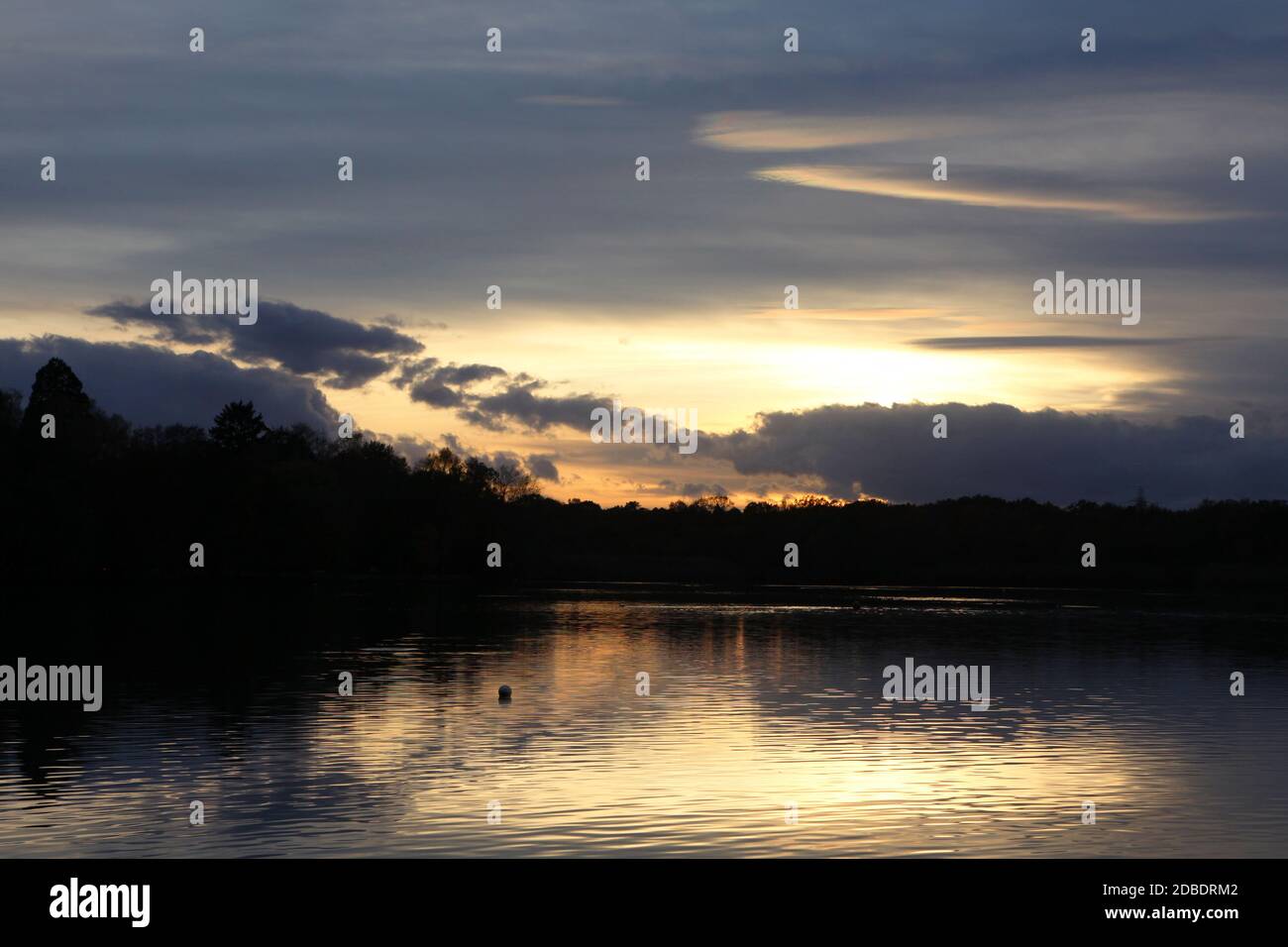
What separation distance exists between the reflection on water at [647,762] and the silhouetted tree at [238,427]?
119531 millimetres

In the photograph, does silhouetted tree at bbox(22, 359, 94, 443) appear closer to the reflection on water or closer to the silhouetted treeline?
the silhouetted treeline

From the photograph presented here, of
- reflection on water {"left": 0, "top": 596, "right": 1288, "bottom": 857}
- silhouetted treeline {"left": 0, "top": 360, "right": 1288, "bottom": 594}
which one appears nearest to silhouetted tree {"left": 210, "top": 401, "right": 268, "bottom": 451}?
silhouetted treeline {"left": 0, "top": 360, "right": 1288, "bottom": 594}

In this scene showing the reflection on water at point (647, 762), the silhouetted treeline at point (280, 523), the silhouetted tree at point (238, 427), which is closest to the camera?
the reflection on water at point (647, 762)

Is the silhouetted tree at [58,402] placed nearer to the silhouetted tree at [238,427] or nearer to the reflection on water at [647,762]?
the silhouetted tree at [238,427]

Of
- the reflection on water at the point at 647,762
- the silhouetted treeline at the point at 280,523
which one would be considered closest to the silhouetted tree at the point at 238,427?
the silhouetted treeline at the point at 280,523

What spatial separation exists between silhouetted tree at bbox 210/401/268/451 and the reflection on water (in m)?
120

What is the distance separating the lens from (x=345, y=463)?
7785 inches

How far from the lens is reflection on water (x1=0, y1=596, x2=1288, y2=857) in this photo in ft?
70.1

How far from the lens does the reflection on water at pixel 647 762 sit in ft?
70.1

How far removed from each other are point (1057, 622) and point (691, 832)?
6944 cm

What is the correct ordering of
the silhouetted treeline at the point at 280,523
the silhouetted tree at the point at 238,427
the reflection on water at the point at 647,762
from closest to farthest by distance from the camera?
1. the reflection on water at the point at 647,762
2. the silhouetted treeline at the point at 280,523
3. the silhouetted tree at the point at 238,427

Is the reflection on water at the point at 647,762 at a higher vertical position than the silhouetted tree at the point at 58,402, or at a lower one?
lower

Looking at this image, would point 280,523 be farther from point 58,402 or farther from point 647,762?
point 647,762
